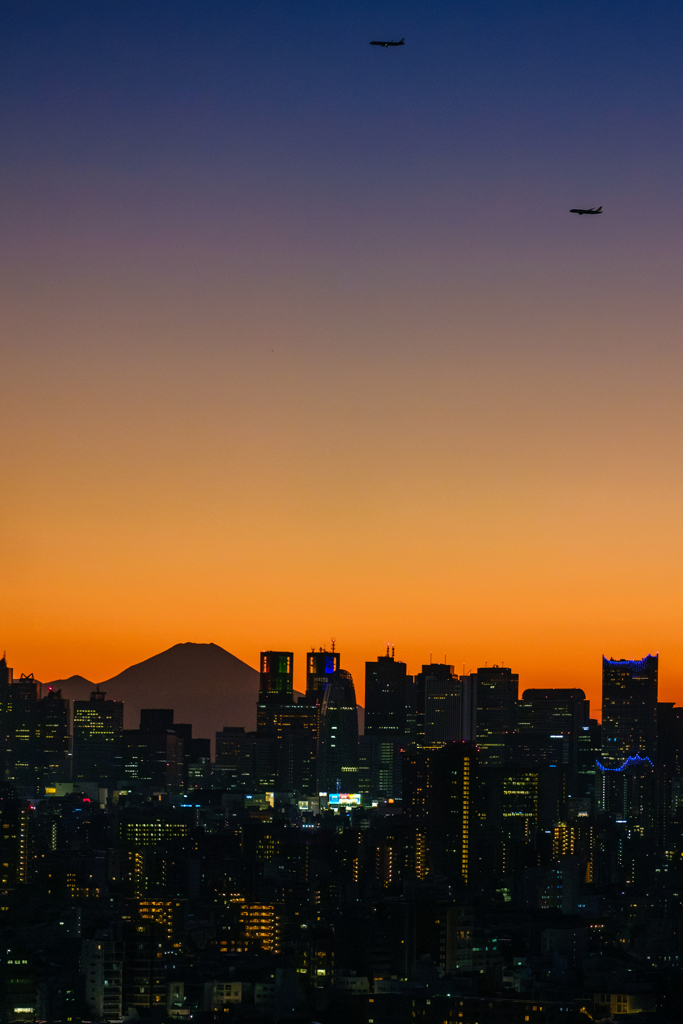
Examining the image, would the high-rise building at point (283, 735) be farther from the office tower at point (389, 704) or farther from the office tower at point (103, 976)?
the office tower at point (103, 976)

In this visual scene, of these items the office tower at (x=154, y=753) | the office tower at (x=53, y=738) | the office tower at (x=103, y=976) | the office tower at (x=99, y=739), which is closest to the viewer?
the office tower at (x=103, y=976)

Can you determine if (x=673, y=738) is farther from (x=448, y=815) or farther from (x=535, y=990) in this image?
(x=535, y=990)

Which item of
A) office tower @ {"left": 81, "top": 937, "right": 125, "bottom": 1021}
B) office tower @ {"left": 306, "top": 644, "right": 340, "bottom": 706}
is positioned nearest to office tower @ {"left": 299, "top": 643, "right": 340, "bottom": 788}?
office tower @ {"left": 306, "top": 644, "right": 340, "bottom": 706}

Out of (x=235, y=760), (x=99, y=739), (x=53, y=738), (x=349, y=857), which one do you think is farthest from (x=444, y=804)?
(x=99, y=739)

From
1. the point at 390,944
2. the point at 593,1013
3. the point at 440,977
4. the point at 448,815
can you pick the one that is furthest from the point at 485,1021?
the point at 448,815

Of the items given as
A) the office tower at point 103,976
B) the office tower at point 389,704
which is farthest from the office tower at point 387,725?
the office tower at point 103,976

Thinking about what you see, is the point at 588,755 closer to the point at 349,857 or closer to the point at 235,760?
the point at 235,760
